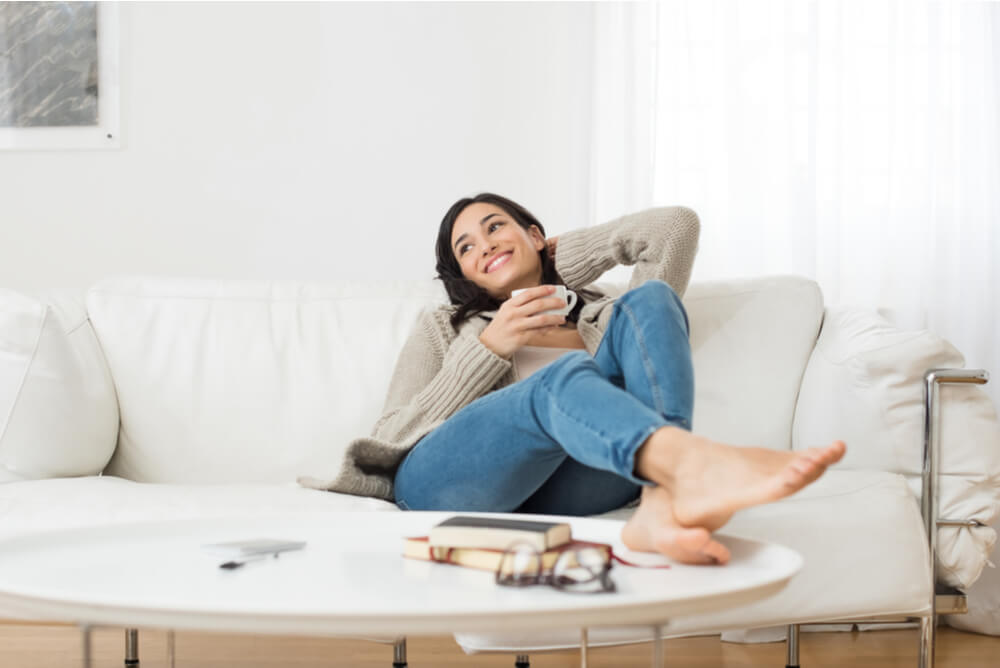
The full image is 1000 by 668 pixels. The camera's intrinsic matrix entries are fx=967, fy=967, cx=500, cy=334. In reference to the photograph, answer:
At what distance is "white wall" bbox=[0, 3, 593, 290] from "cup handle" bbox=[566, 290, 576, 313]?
795 millimetres

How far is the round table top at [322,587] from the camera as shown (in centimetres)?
73

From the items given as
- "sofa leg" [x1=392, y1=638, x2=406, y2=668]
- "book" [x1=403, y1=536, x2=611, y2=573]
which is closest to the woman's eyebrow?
"sofa leg" [x1=392, y1=638, x2=406, y2=668]

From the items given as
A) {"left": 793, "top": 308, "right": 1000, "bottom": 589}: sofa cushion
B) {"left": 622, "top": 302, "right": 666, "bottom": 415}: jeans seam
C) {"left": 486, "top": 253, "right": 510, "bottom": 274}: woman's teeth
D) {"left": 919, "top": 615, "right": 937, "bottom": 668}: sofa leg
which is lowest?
{"left": 919, "top": 615, "right": 937, "bottom": 668}: sofa leg

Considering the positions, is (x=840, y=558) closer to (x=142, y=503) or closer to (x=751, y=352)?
(x=751, y=352)

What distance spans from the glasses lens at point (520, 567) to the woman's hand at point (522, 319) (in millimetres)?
948

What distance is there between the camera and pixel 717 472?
102 centimetres

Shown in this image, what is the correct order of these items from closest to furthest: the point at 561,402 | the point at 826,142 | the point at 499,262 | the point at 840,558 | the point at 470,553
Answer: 1. the point at 470,553
2. the point at 561,402
3. the point at 840,558
4. the point at 499,262
5. the point at 826,142

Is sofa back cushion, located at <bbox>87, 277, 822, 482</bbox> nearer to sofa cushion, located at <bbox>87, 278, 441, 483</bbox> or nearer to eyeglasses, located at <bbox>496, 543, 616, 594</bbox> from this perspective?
sofa cushion, located at <bbox>87, 278, 441, 483</bbox>

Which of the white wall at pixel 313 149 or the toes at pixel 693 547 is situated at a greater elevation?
the white wall at pixel 313 149

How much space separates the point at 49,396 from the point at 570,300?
3.47ft

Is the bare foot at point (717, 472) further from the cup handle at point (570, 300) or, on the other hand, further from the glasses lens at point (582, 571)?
the cup handle at point (570, 300)

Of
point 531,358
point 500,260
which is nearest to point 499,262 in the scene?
point 500,260

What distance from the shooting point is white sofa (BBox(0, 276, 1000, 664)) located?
158 centimetres

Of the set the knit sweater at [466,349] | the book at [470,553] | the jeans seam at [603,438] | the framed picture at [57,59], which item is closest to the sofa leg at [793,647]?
the knit sweater at [466,349]
